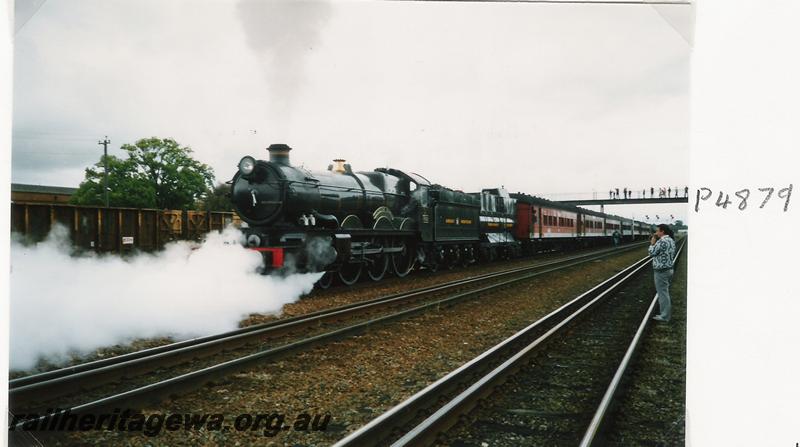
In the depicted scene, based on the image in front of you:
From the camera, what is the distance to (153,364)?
3.73m

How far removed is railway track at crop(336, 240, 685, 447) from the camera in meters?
2.67

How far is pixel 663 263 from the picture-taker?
5.22 m

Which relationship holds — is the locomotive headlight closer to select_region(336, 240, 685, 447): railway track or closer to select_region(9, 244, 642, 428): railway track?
select_region(9, 244, 642, 428): railway track

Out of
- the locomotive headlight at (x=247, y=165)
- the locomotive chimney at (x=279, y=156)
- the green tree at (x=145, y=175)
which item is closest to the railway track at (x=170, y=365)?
the green tree at (x=145, y=175)

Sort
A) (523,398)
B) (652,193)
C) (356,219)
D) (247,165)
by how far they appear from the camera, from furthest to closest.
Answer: (356,219) → (247,165) → (652,193) → (523,398)

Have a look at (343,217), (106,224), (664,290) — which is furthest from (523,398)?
(343,217)

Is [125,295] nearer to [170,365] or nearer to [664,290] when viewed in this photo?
[170,365]

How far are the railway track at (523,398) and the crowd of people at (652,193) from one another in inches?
54.2

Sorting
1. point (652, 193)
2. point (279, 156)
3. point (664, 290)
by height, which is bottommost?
point (664, 290)

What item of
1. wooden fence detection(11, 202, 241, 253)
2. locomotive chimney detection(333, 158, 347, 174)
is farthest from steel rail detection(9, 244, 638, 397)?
locomotive chimney detection(333, 158, 347, 174)

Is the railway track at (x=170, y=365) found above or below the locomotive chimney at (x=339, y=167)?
below

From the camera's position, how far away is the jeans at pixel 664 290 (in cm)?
521

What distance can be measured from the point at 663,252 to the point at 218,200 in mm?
5802

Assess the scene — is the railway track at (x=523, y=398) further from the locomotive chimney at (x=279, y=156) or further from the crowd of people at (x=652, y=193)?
the locomotive chimney at (x=279, y=156)
